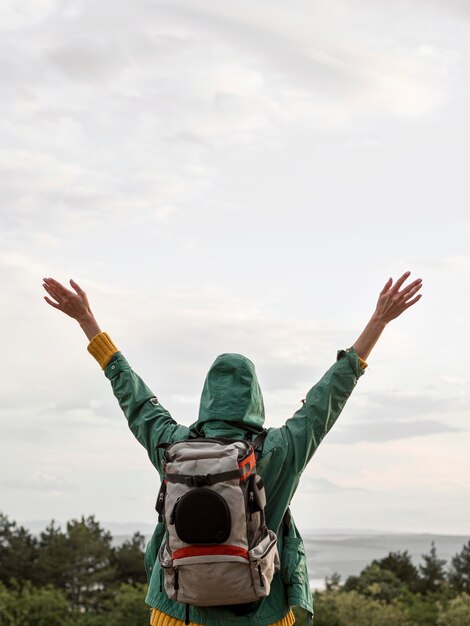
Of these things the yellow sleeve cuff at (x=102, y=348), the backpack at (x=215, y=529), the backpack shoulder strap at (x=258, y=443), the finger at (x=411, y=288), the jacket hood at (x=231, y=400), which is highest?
the finger at (x=411, y=288)

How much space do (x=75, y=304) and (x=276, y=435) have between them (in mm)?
1331

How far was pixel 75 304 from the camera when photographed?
16.2 ft

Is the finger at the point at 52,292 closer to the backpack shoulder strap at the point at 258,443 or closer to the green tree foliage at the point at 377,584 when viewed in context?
the backpack shoulder strap at the point at 258,443

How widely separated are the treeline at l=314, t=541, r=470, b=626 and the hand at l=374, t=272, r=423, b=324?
25779 mm

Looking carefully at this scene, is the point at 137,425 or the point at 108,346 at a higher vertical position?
the point at 108,346

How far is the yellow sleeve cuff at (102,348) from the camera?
15.7ft

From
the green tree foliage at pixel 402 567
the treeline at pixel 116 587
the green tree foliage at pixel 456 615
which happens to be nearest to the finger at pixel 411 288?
the treeline at pixel 116 587

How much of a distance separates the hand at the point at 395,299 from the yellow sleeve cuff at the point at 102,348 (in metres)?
1.30

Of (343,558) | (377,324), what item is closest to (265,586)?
(377,324)

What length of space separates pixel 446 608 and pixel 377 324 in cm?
2792

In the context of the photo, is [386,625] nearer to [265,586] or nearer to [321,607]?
[321,607]

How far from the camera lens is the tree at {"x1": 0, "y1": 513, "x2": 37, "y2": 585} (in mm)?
36781

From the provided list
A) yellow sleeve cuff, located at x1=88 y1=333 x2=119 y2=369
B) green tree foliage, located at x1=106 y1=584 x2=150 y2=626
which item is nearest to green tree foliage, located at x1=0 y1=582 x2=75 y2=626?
green tree foliage, located at x1=106 y1=584 x2=150 y2=626

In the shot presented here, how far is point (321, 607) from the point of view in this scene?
29953mm
